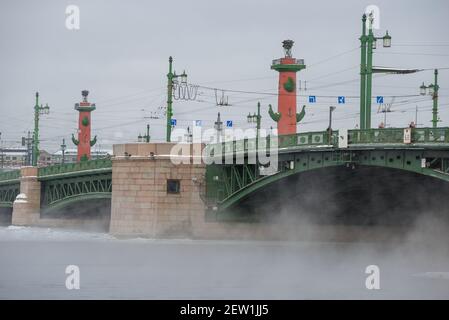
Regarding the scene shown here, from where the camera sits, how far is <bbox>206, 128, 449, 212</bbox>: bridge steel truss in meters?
35.0

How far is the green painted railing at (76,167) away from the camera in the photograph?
54344 mm

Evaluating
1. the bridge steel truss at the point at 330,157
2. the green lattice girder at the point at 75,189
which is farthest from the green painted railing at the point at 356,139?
the green lattice girder at the point at 75,189

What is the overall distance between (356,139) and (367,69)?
8.38 ft

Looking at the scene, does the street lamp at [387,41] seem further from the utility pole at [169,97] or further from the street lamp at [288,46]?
the street lamp at [288,46]

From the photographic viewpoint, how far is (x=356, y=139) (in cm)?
3769

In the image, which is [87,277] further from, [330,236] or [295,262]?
[330,236]

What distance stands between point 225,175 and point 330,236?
617cm

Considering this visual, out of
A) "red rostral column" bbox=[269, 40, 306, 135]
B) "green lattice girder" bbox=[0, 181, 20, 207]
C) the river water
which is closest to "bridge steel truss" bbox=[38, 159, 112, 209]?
the river water

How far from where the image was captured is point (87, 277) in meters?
33.9

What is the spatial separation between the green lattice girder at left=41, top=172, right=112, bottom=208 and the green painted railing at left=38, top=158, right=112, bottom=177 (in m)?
0.41

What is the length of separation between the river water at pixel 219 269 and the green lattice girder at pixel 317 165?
2.41 m

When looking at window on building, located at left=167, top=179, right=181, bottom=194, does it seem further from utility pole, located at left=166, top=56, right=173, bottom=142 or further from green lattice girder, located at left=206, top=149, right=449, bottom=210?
utility pole, located at left=166, top=56, right=173, bottom=142
